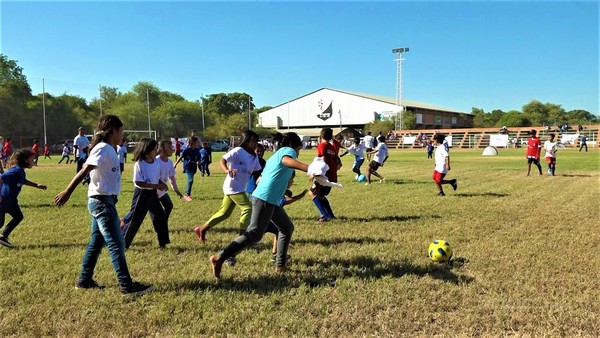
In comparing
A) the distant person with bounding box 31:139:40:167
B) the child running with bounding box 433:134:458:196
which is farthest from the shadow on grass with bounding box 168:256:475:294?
the child running with bounding box 433:134:458:196

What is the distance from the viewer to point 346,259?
570 centimetres

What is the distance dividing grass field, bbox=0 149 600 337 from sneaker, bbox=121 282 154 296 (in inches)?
4.6

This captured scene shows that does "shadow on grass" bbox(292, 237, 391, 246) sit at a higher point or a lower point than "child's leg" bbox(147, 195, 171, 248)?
lower

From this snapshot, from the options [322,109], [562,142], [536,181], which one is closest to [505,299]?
[536,181]

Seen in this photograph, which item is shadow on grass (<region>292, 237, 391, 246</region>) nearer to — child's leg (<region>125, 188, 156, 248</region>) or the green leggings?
the green leggings

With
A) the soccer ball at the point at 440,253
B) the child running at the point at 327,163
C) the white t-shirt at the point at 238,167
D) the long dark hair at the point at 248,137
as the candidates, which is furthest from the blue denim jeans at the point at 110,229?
the child running at the point at 327,163

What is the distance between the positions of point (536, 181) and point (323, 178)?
1322cm

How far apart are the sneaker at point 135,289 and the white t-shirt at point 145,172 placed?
1.79 meters

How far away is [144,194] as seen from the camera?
590 centimetres

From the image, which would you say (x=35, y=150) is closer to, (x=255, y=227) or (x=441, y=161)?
(x=441, y=161)

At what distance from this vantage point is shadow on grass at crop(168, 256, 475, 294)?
15.4ft

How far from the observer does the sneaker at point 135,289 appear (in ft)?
14.4

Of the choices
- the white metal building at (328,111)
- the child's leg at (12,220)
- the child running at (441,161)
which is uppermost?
the white metal building at (328,111)

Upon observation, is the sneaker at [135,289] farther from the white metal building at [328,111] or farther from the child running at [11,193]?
the white metal building at [328,111]
